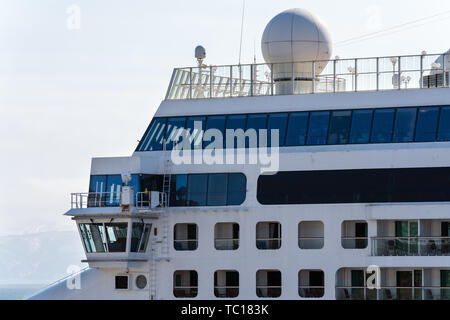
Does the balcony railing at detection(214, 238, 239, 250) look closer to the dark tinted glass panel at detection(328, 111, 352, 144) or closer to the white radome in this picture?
the dark tinted glass panel at detection(328, 111, 352, 144)

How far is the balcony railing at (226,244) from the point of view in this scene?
54156mm

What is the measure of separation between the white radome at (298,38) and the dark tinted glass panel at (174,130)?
17.9ft

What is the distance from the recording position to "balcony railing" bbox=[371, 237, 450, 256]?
5144 cm

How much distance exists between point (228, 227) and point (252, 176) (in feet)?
8.64

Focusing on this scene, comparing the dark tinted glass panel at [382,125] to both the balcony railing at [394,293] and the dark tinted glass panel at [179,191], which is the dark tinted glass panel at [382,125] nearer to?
the balcony railing at [394,293]

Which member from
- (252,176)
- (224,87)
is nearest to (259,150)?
(252,176)

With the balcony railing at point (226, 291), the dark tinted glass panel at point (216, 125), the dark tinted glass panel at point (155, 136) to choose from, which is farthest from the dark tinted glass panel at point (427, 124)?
the dark tinted glass panel at point (155, 136)

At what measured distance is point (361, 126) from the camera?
177ft

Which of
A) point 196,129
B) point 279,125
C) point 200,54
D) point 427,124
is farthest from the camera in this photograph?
point 200,54

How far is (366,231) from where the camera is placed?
5297 cm

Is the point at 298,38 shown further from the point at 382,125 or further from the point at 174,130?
the point at 174,130

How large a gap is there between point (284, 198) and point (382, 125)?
17.6ft

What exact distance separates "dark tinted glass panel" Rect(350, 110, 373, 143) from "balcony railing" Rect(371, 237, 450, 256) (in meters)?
4.64

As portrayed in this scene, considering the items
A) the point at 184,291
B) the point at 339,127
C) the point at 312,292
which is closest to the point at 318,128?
the point at 339,127
